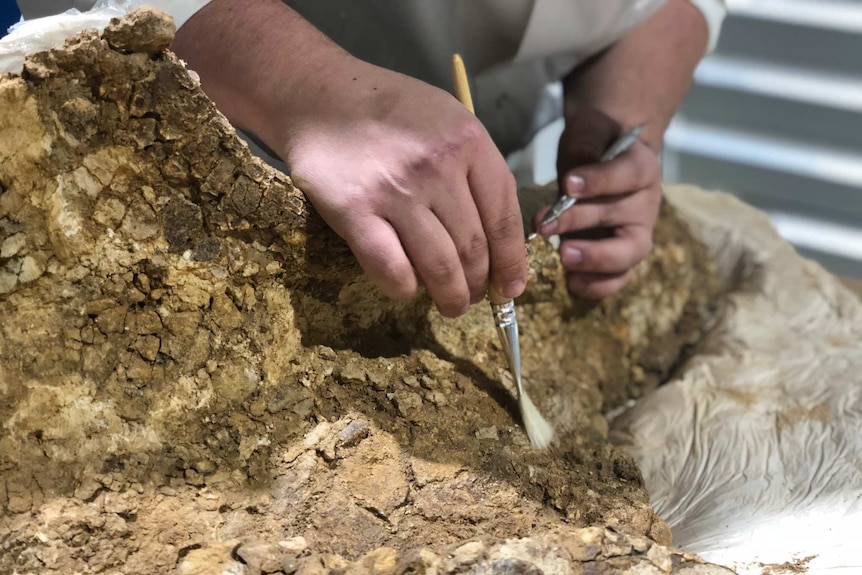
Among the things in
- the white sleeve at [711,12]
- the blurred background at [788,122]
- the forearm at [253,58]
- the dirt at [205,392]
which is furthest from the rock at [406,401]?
the blurred background at [788,122]

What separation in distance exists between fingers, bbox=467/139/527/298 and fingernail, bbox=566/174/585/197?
0.90 feet

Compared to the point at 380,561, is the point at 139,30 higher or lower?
higher

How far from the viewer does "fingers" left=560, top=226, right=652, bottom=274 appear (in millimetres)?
1185

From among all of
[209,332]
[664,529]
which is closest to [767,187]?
[664,529]

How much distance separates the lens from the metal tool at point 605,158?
1125 mm

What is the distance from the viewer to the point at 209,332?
2.76 feet

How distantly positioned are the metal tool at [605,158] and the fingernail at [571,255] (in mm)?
69

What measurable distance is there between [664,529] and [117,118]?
731 mm

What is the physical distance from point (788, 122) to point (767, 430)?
1.43 m

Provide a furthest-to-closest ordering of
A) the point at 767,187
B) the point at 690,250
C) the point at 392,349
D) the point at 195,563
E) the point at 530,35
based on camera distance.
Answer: the point at 767,187, the point at 690,250, the point at 530,35, the point at 392,349, the point at 195,563

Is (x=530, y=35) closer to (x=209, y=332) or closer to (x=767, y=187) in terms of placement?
(x=209, y=332)

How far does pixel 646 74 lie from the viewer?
1.38 m

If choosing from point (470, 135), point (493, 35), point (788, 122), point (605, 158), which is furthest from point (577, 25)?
point (788, 122)

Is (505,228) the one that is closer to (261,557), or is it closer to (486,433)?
Answer: (486,433)
